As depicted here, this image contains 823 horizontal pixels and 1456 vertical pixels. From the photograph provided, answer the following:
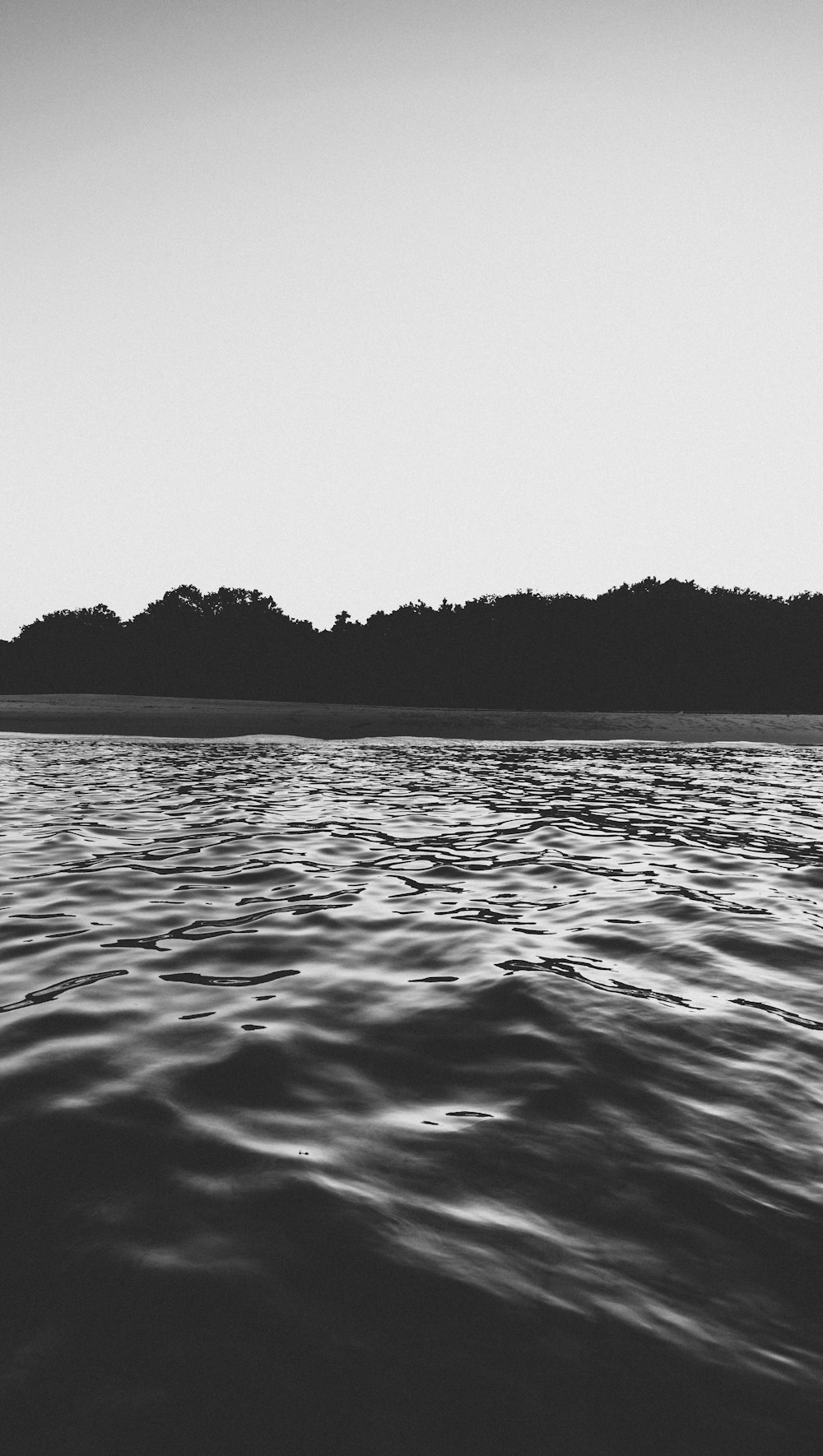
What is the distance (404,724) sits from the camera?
29.4 meters

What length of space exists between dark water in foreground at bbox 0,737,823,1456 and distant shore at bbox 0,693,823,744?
21178 mm

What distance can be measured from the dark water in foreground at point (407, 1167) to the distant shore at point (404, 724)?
2118cm

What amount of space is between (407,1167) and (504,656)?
4241cm

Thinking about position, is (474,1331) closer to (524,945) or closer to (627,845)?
(524,945)

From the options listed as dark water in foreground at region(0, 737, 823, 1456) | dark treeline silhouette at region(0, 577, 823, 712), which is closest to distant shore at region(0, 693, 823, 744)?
dark treeline silhouette at region(0, 577, 823, 712)

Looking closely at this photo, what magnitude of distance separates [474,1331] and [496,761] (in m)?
18.8

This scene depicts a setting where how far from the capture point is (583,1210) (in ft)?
9.05

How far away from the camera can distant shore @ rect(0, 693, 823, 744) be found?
28.4m

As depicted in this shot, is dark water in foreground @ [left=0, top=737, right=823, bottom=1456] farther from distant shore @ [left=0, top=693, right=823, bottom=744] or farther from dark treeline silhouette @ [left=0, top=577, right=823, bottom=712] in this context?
dark treeline silhouette @ [left=0, top=577, right=823, bottom=712]

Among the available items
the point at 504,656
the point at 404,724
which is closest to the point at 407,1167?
the point at 404,724

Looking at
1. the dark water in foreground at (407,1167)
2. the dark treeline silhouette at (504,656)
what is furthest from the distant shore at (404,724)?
the dark water in foreground at (407,1167)

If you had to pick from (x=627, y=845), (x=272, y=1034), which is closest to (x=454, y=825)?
(x=627, y=845)

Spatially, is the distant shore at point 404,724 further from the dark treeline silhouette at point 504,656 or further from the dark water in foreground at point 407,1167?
the dark water in foreground at point 407,1167

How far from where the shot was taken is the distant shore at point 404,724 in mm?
28391
